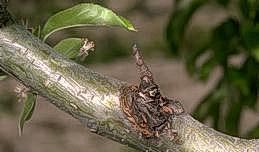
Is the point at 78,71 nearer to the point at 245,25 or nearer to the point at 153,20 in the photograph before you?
the point at 245,25

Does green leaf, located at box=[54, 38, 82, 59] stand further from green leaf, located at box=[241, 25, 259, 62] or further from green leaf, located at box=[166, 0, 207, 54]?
green leaf, located at box=[166, 0, 207, 54]

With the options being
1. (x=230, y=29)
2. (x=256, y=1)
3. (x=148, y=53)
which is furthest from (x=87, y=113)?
(x=148, y=53)

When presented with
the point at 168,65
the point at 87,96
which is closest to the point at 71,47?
the point at 87,96

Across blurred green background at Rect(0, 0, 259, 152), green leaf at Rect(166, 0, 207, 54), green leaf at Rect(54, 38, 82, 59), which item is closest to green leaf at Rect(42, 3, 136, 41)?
green leaf at Rect(54, 38, 82, 59)

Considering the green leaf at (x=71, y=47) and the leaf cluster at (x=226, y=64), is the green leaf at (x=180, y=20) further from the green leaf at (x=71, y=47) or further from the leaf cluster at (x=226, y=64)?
the green leaf at (x=71, y=47)

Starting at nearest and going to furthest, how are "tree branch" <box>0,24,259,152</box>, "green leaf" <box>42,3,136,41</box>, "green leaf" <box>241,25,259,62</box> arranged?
"tree branch" <box>0,24,259,152</box> → "green leaf" <box>42,3,136,41</box> → "green leaf" <box>241,25,259,62</box>

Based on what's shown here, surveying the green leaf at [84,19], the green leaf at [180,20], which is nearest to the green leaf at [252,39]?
the green leaf at [180,20]

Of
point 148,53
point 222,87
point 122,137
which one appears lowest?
point 122,137

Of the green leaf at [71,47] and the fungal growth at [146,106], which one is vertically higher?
the green leaf at [71,47]
